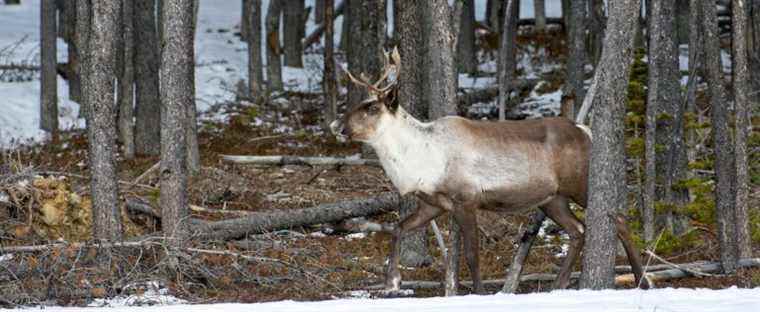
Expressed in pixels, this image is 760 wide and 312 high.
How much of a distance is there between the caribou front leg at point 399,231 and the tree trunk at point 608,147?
4.96ft

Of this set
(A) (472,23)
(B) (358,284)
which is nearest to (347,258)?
(B) (358,284)

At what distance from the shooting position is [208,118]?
25.2m

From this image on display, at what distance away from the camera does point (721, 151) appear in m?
11.3

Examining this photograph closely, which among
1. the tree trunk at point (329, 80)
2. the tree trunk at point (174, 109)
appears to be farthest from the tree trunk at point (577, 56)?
the tree trunk at point (174, 109)

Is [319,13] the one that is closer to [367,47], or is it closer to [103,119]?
[367,47]

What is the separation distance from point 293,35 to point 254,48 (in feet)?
21.8

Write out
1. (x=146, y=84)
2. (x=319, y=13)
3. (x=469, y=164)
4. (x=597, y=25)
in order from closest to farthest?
(x=469, y=164)
(x=146, y=84)
(x=597, y=25)
(x=319, y=13)

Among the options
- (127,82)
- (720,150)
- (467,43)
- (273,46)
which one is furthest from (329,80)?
(720,150)

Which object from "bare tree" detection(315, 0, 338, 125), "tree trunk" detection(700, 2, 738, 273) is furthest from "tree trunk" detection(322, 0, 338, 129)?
"tree trunk" detection(700, 2, 738, 273)

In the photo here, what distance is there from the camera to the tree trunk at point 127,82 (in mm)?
19422

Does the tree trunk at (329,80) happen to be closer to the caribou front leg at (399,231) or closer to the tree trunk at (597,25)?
the tree trunk at (597,25)

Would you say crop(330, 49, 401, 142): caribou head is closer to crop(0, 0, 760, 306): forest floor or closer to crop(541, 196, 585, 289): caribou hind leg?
crop(0, 0, 760, 306): forest floor

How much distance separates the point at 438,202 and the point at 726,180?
3156 millimetres

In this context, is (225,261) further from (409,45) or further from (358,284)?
(409,45)
